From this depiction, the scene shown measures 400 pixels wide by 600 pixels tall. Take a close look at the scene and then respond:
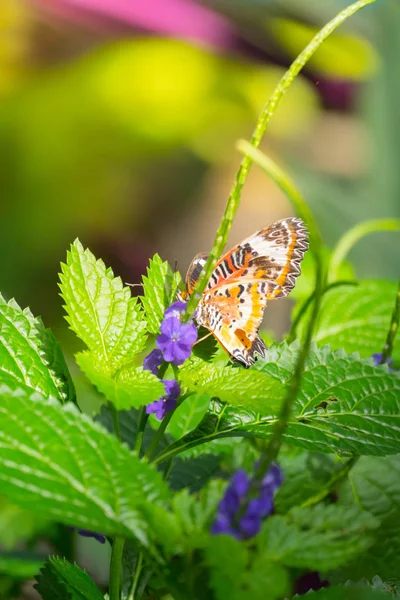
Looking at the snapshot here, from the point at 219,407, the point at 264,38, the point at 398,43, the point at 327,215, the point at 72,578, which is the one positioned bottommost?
the point at 72,578

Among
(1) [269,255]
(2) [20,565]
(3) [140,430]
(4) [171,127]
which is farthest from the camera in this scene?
(4) [171,127]

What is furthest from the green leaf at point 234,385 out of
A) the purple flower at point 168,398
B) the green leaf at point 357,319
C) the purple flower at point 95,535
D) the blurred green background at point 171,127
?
the blurred green background at point 171,127

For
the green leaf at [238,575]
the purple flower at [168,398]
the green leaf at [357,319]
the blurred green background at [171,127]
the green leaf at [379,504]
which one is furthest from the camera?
the blurred green background at [171,127]

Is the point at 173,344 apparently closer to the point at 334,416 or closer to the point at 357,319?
the point at 334,416

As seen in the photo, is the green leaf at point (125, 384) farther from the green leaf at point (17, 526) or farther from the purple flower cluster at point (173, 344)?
the green leaf at point (17, 526)

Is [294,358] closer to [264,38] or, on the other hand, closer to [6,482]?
[6,482]

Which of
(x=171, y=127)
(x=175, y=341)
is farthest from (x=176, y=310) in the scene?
(x=171, y=127)

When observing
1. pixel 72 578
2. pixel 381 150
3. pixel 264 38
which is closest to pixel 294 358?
pixel 72 578
